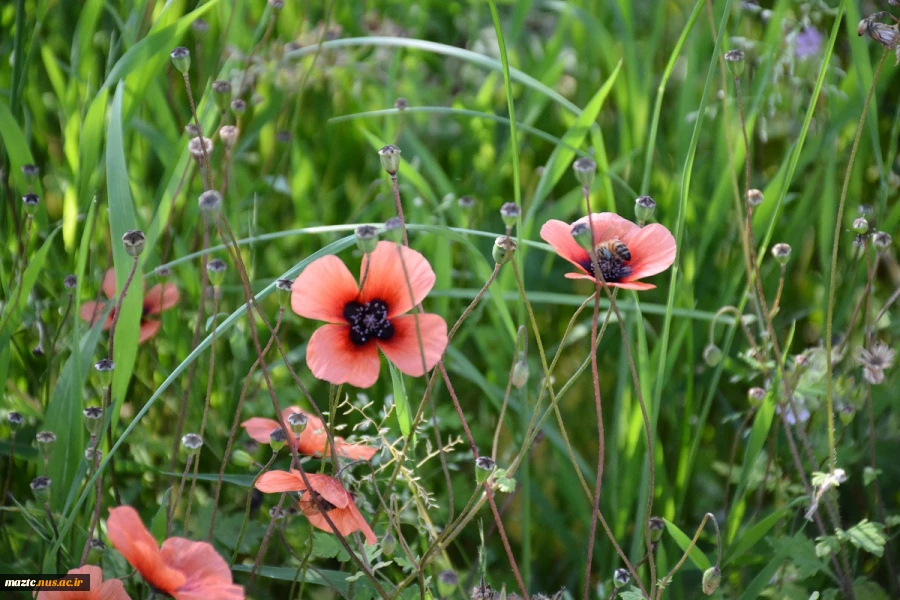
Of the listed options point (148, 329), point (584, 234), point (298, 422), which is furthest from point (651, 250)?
point (148, 329)

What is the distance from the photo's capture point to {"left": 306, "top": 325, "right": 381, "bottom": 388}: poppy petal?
2.49 feet

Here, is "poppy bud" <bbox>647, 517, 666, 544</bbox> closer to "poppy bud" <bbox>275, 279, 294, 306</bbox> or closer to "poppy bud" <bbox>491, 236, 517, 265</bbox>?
"poppy bud" <bbox>491, 236, 517, 265</bbox>

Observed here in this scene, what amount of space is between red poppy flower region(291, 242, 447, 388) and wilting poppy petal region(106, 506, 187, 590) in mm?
177

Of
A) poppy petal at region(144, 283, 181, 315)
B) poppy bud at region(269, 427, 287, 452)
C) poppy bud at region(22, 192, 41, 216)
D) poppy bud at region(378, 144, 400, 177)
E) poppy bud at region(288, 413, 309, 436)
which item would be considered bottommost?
poppy petal at region(144, 283, 181, 315)

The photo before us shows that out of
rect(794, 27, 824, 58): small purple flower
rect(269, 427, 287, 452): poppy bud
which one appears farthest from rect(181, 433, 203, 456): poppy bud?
rect(794, 27, 824, 58): small purple flower

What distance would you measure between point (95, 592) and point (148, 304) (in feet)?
1.71

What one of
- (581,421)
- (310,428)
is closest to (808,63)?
(581,421)

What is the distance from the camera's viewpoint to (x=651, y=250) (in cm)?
86

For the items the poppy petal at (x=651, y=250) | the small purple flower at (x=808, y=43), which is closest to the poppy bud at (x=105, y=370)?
the poppy petal at (x=651, y=250)

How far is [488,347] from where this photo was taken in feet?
4.31

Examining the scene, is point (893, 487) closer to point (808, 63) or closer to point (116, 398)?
point (808, 63)

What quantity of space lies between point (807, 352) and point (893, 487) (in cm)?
36

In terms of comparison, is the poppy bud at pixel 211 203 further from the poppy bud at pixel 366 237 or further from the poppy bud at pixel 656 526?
the poppy bud at pixel 656 526

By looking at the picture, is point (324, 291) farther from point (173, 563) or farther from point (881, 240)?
point (881, 240)
